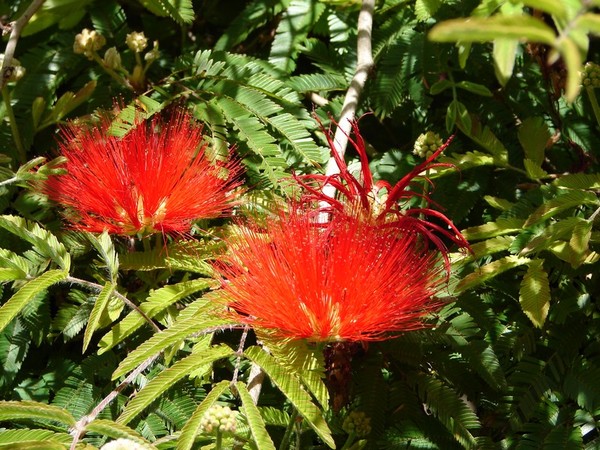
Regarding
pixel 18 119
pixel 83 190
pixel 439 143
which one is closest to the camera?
pixel 83 190

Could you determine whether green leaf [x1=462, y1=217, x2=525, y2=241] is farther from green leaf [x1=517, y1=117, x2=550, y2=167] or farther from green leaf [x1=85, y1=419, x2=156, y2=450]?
green leaf [x1=85, y1=419, x2=156, y2=450]

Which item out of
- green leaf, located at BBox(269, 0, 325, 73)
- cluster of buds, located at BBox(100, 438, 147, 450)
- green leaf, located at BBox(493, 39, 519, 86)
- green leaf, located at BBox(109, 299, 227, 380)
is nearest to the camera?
green leaf, located at BBox(493, 39, 519, 86)

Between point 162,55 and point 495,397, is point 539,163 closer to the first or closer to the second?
point 495,397

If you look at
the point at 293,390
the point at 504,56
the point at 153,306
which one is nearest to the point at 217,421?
the point at 293,390

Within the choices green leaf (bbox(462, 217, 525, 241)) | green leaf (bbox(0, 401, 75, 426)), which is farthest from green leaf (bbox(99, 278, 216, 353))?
green leaf (bbox(462, 217, 525, 241))

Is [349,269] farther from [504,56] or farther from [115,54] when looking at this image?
[115,54]

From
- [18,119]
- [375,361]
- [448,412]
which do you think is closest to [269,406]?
[375,361]
